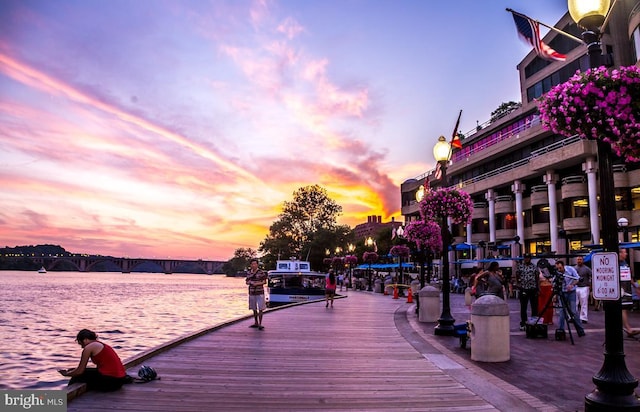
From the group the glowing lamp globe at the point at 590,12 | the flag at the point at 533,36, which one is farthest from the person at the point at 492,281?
the glowing lamp globe at the point at 590,12

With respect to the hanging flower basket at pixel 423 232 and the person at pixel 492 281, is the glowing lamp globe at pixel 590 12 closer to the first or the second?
the person at pixel 492 281

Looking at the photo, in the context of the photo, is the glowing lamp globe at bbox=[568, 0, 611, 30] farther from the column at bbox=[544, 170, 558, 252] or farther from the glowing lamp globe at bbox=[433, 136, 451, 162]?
the column at bbox=[544, 170, 558, 252]

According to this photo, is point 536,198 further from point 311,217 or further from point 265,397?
point 265,397

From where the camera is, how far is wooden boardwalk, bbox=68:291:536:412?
6.69 meters

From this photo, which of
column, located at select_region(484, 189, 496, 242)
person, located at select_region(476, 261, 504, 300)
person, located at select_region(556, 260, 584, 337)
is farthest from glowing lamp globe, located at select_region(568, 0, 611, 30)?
column, located at select_region(484, 189, 496, 242)

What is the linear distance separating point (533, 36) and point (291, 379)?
9741 millimetres

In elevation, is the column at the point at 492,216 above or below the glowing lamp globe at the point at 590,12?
above

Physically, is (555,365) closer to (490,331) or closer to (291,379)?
(490,331)

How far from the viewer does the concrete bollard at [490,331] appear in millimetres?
9898

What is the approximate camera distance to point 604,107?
6176 mm

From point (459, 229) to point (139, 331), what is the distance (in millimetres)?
50760

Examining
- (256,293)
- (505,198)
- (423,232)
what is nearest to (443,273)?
(256,293)

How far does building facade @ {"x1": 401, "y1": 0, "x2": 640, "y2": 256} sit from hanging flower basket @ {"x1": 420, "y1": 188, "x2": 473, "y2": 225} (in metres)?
17.7

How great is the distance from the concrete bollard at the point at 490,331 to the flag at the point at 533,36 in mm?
5834
